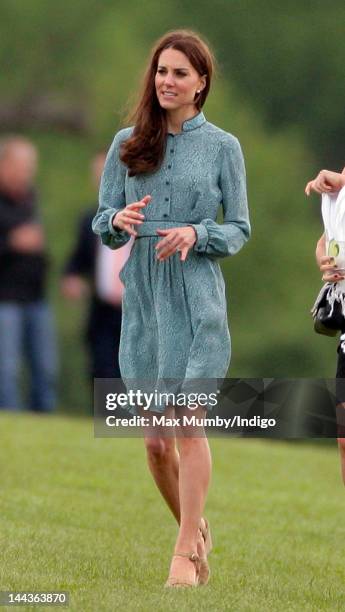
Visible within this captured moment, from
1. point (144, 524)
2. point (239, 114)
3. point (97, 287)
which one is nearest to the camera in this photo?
point (144, 524)

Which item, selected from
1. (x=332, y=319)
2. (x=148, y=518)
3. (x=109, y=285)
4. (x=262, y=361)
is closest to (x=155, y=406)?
(x=332, y=319)

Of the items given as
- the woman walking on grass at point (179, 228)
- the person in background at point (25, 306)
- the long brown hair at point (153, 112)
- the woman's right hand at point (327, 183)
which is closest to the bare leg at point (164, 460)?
the woman walking on grass at point (179, 228)

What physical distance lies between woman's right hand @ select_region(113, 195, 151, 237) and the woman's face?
0.44 m

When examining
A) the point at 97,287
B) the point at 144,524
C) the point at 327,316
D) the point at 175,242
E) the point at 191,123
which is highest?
the point at 191,123

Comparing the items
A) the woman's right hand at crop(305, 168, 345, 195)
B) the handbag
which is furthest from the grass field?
the woman's right hand at crop(305, 168, 345, 195)

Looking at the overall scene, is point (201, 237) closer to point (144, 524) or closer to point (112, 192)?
point (112, 192)

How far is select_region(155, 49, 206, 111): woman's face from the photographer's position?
7352 mm

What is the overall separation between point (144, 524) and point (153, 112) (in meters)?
3.12

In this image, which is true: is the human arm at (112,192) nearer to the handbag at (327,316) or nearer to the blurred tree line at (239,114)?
the handbag at (327,316)

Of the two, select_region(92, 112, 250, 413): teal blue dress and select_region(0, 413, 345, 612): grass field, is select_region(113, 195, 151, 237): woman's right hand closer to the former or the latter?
select_region(92, 112, 250, 413): teal blue dress

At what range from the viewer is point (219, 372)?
24.0 ft

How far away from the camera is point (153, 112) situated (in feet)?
24.4

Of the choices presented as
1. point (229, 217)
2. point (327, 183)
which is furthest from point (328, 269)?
point (229, 217)

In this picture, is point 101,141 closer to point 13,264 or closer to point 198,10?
point 198,10
